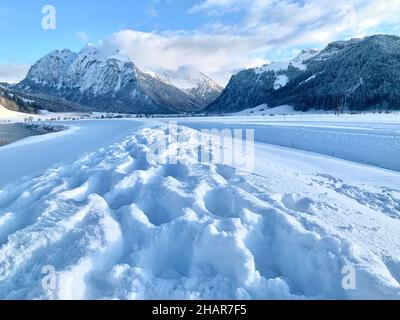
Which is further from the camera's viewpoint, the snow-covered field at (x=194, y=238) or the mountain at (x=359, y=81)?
the mountain at (x=359, y=81)

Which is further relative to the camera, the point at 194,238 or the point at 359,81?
the point at 359,81

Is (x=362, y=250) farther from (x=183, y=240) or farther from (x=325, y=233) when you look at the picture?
(x=183, y=240)

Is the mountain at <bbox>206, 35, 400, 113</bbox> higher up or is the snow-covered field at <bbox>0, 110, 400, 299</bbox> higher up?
the mountain at <bbox>206, 35, 400, 113</bbox>

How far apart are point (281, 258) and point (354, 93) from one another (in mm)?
159062

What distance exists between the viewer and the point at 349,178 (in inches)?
399

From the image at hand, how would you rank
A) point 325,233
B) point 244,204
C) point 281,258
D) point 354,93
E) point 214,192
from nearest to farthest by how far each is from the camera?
point 281,258
point 325,233
point 244,204
point 214,192
point 354,93

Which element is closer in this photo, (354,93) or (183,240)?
(183,240)

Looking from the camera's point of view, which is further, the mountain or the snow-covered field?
the mountain

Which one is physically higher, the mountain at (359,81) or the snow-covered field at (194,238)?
the mountain at (359,81)

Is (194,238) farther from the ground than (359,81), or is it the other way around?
(359,81)

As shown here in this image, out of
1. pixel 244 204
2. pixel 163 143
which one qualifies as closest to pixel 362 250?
pixel 244 204
